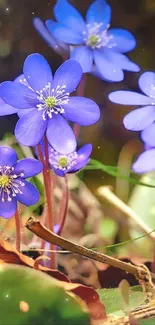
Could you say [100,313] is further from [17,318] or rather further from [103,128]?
[103,128]

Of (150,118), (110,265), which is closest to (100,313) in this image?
(110,265)

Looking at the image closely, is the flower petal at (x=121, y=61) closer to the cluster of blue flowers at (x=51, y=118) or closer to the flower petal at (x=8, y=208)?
the cluster of blue flowers at (x=51, y=118)

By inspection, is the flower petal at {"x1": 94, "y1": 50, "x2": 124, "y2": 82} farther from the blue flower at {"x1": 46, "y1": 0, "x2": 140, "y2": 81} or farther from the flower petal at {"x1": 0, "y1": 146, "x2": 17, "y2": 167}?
the flower petal at {"x1": 0, "y1": 146, "x2": 17, "y2": 167}

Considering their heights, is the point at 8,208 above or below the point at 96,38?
below

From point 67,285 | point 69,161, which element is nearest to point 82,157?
point 69,161

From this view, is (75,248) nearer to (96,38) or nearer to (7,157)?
(7,157)
